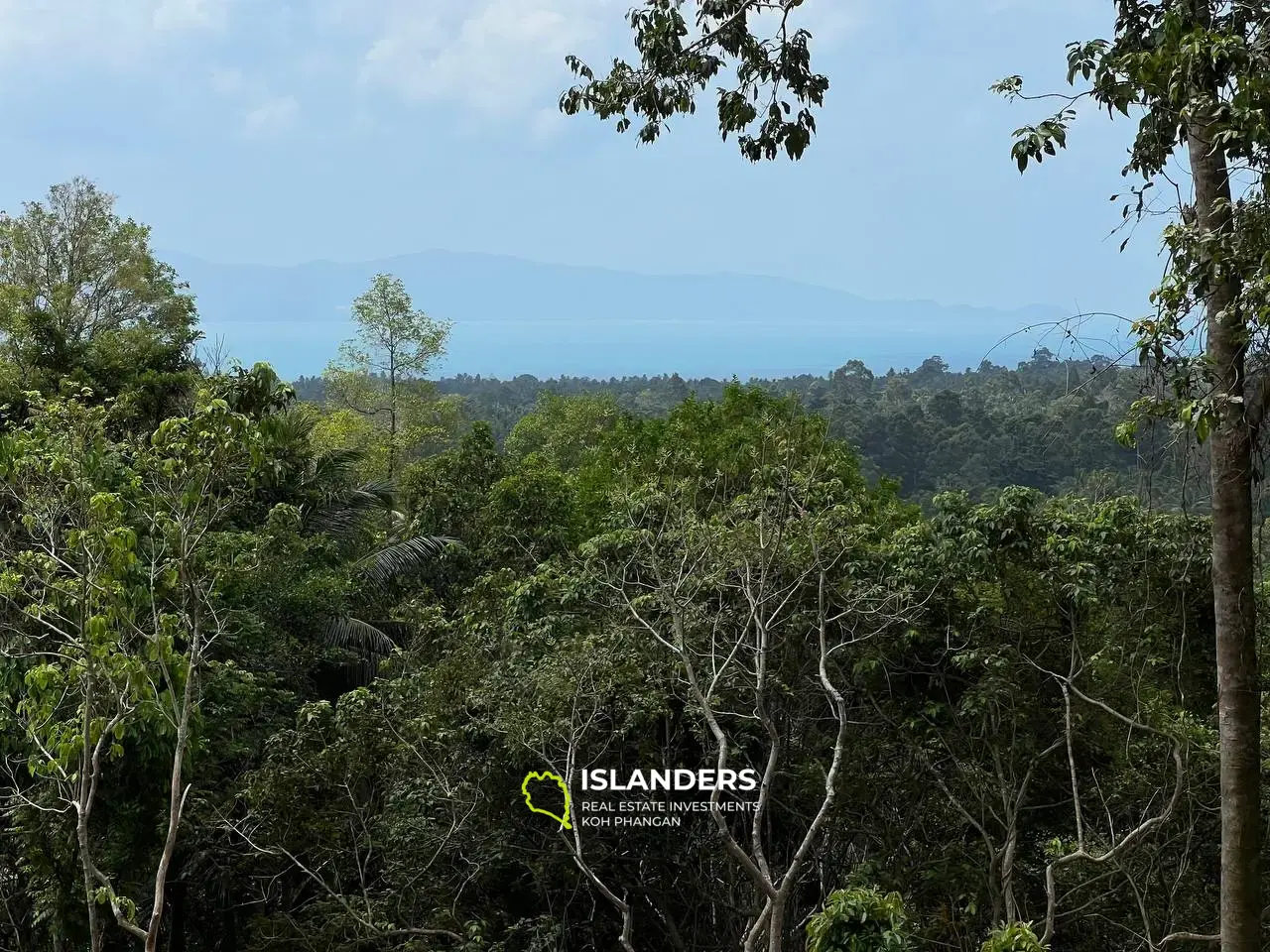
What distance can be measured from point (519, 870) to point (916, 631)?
3506 millimetres

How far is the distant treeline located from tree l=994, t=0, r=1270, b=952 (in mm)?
232

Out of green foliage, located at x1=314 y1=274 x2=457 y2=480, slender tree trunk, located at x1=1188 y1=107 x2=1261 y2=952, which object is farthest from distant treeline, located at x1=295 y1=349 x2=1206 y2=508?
green foliage, located at x1=314 y1=274 x2=457 y2=480

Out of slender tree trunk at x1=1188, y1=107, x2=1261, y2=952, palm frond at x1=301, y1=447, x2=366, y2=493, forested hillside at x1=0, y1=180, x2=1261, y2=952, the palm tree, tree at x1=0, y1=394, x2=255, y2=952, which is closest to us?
slender tree trunk at x1=1188, y1=107, x2=1261, y2=952

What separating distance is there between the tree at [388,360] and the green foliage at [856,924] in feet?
74.3

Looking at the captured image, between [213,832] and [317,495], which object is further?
[317,495]

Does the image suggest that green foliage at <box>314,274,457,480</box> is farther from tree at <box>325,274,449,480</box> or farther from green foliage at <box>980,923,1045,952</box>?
green foliage at <box>980,923,1045,952</box>

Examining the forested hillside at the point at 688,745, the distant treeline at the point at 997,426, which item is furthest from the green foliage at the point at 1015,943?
the forested hillside at the point at 688,745

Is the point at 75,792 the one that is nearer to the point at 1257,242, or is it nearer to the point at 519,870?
the point at 519,870

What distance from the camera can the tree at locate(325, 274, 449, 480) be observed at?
2684 cm

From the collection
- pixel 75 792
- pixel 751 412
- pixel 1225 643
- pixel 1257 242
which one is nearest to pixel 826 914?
pixel 1225 643

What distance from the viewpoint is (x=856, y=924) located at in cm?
492

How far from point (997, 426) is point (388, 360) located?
20.4 metres

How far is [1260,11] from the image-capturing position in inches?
163

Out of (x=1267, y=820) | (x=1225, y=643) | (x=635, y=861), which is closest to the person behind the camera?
(x=1225, y=643)
